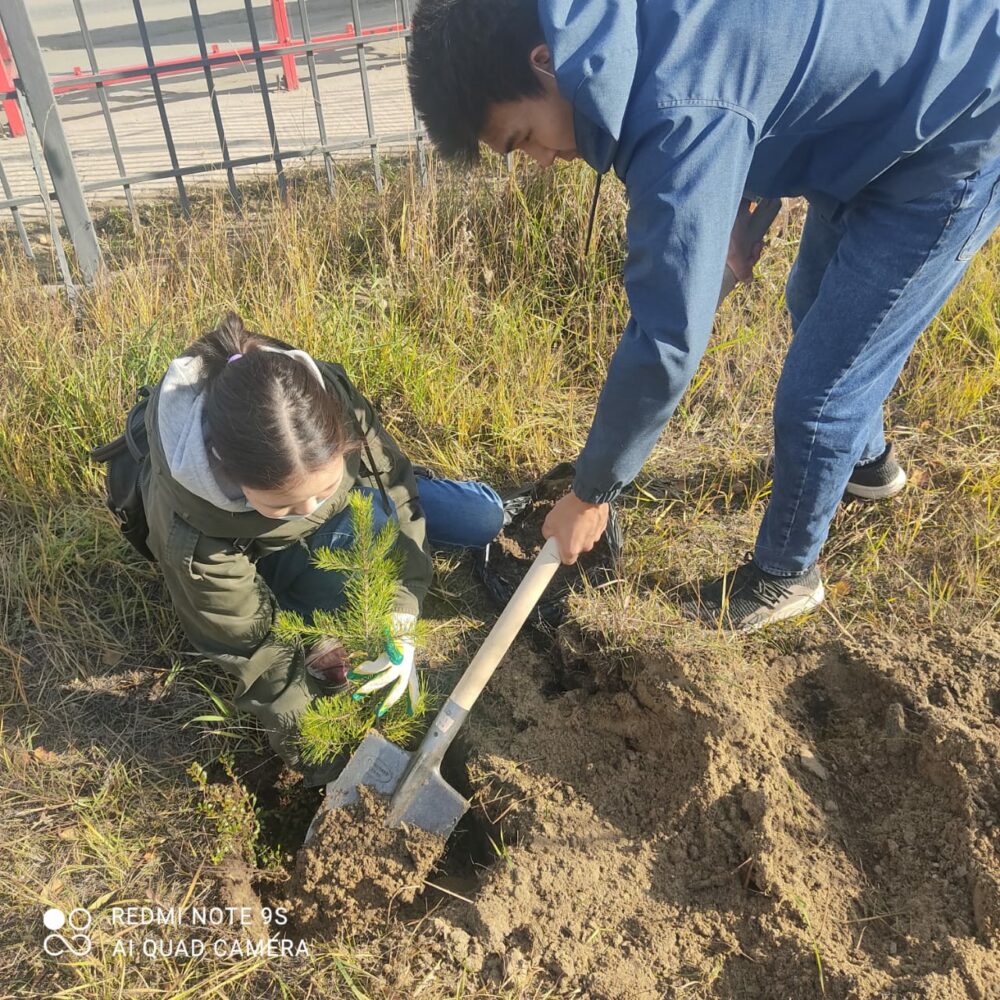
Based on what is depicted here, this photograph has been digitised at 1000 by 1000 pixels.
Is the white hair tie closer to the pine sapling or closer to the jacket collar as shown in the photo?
the pine sapling

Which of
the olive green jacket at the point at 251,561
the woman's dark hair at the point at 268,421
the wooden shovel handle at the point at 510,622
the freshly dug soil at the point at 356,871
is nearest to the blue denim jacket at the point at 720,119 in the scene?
the wooden shovel handle at the point at 510,622

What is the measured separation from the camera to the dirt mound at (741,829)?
5.80 ft

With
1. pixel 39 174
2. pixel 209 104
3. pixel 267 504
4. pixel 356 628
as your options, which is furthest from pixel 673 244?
pixel 209 104

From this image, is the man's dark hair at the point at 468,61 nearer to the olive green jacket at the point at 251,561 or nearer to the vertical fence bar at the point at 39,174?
the olive green jacket at the point at 251,561

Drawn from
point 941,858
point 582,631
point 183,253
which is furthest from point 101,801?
point 183,253

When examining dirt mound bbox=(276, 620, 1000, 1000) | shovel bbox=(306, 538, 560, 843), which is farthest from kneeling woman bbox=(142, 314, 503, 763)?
dirt mound bbox=(276, 620, 1000, 1000)

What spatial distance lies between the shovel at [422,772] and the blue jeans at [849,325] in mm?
710

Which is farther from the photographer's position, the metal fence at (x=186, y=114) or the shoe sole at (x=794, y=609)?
the metal fence at (x=186, y=114)

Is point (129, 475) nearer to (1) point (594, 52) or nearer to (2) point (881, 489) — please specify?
(1) point (594, 52)

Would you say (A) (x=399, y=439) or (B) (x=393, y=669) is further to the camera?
(A) (x=399, y=439)

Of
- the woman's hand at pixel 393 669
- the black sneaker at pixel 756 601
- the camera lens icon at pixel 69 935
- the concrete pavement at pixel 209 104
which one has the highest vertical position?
the woman's hand at pixel 393 669

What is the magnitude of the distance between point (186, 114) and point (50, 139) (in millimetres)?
4047

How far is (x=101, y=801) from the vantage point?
2082mm

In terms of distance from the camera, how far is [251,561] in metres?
2.22
